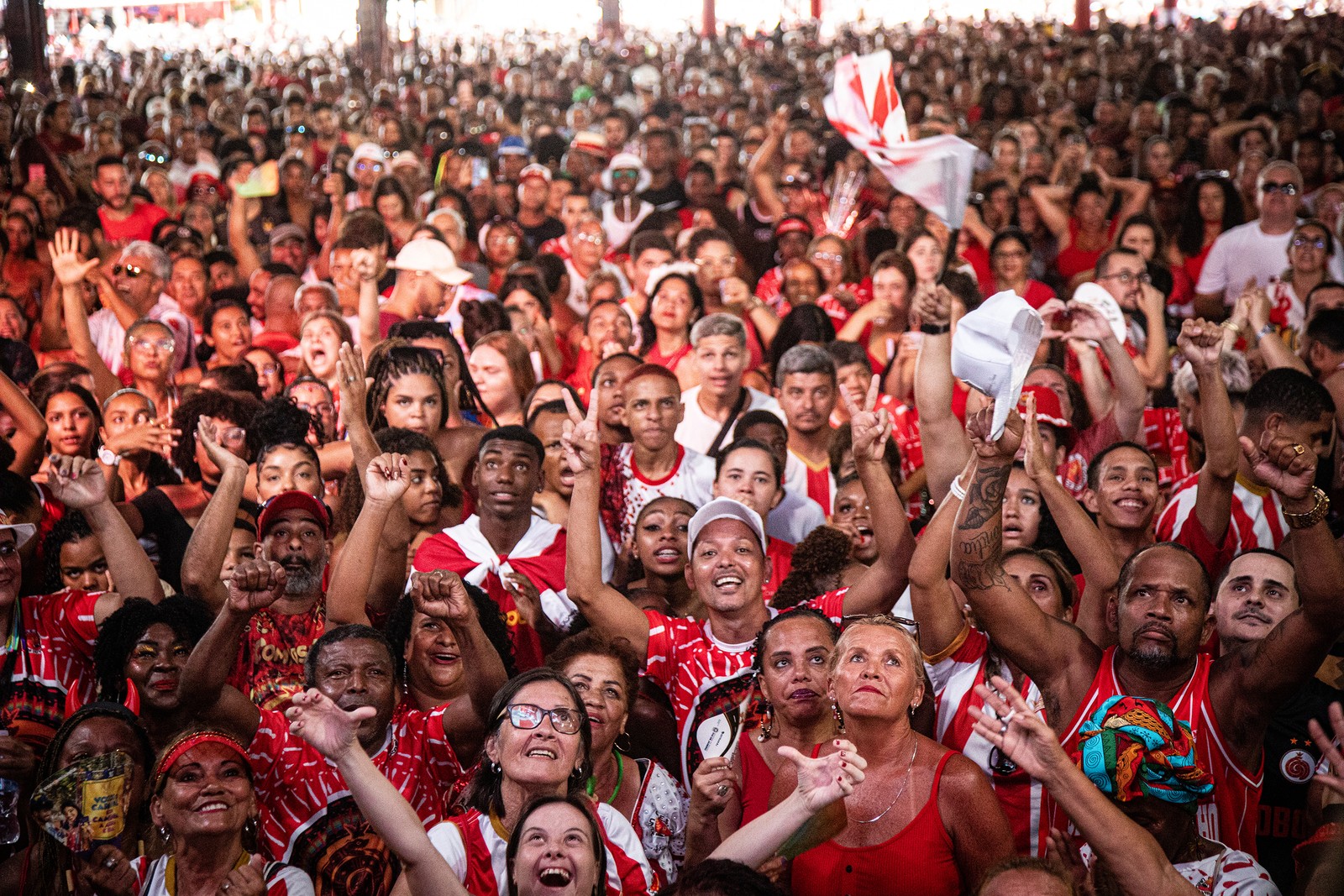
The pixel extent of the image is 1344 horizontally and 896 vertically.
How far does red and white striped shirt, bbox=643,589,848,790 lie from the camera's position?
12.9 feet

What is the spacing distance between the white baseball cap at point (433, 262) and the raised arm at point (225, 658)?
4140mm

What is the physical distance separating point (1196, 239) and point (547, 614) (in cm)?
614

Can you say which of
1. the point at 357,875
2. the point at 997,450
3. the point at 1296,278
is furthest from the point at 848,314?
the point at 357,875

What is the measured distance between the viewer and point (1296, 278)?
7.48 metres

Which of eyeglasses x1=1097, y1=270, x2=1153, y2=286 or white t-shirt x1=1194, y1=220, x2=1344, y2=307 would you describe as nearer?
eyeglasses x1=1097, y1=270, x2=1153, y2=286

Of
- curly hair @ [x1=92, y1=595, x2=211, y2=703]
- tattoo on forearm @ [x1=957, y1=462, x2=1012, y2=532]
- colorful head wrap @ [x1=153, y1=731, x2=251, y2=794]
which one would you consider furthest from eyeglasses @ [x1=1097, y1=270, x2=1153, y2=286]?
colorful head wrap @ [x1=153, y1=731, x2=251, y2=794]

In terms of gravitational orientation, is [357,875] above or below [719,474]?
below

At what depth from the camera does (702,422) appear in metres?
5.99

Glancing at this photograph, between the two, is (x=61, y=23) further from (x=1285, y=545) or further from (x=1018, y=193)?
(x=1285, y=545)

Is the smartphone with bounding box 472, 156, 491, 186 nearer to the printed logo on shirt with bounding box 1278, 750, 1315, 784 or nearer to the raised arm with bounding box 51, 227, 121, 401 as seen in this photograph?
the raised arm with bounding box 51, 227, 121, 401

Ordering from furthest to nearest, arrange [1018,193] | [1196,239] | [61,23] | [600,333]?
[61,23], [1018,193], [1196,239], [600,333]

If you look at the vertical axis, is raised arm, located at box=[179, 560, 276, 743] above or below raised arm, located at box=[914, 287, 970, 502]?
below

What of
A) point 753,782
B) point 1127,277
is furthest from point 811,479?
point 1127,277

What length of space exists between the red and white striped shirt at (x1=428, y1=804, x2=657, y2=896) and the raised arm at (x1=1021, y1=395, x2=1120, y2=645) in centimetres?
146
